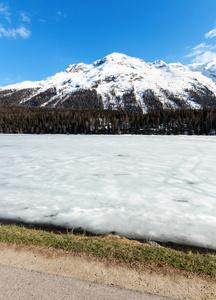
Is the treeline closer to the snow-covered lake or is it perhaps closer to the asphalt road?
the snow-covered lake

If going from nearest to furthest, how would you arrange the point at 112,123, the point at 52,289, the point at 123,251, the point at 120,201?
the point at 52,289
the point at 123,251
the point at 120,201
the point at 112,123

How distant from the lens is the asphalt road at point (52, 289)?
4262 mm

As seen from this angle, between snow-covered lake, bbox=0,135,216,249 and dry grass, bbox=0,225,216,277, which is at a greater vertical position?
dry grass, bbox=0,225,216,277

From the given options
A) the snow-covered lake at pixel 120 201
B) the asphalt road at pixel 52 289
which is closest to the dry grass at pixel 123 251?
the asphalt road at pixel 52 289

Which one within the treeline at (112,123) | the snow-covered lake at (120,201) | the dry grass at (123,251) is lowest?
the snow-covered lake at (120,201)

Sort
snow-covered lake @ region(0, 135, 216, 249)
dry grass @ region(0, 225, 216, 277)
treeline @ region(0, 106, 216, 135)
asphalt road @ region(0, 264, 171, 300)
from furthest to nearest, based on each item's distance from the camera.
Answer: treeline @ region(0, 106, 216, 135), snow-covered lake @ region(0, 135, 216, 249), dry grass @ region(0, 225, 216, 277), asphalt road @ region(0, 264, 171, 300)

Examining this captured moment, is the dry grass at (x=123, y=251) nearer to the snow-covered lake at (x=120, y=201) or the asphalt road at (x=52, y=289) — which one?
the asphalt road at (x=52, y=289)

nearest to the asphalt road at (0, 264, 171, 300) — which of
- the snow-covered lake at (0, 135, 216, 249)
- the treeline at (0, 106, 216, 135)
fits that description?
the snow-covered lake at (0, 135, 216, 249)

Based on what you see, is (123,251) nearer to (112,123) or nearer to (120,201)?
(120,201)

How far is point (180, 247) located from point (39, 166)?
1727 cm

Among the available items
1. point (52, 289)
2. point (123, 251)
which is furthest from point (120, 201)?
point (52, 289)

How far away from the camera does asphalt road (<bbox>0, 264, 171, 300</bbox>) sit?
426 cm

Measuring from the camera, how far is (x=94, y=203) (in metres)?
11.5

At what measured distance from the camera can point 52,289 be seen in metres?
4.46
